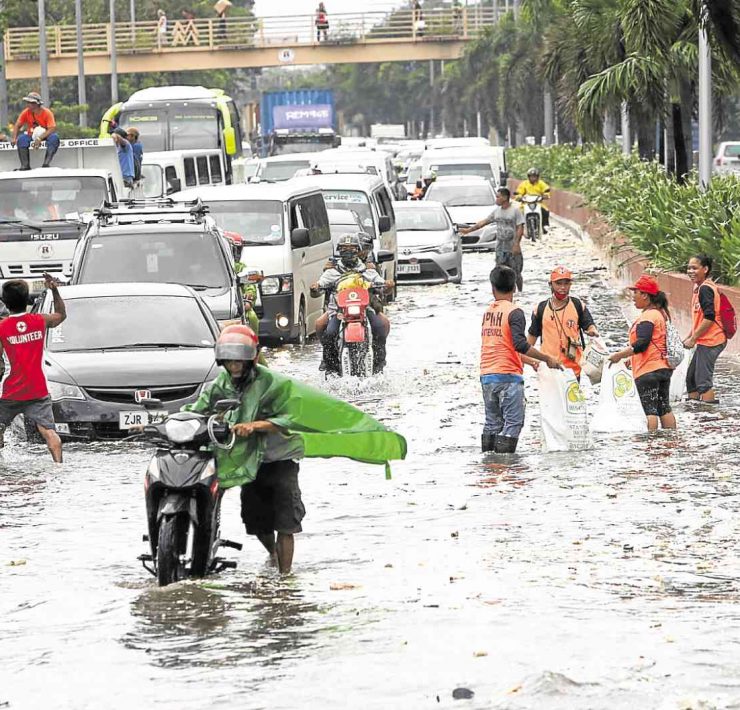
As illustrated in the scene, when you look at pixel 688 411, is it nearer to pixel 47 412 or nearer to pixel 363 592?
pixel 47 412

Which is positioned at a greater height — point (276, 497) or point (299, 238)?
point (299, 238)

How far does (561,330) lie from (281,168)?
28.9 m

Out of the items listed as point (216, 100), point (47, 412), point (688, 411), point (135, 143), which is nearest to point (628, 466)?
point (688, 411)

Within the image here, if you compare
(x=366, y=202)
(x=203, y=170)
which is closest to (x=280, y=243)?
(x=366, y=202)

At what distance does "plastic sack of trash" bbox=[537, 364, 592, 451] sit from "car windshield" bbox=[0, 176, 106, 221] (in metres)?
12.4

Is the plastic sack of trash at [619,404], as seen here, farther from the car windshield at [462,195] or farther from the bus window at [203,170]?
the car windshield at [462,195]

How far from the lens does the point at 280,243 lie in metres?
22.6

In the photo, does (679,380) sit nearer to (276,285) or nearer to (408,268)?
(276,285)

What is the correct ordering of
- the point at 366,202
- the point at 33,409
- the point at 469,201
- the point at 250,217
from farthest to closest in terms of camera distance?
the point at 469,201, the point at 366,202, the point at 250,217, the point at 33,409

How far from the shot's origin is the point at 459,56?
9738cm

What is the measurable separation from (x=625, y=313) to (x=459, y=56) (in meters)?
73.4

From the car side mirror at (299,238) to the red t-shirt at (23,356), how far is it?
28.3ft

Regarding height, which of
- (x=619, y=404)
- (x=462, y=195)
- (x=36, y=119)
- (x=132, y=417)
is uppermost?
(x=36, y=119)

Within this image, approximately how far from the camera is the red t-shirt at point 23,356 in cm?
1358
